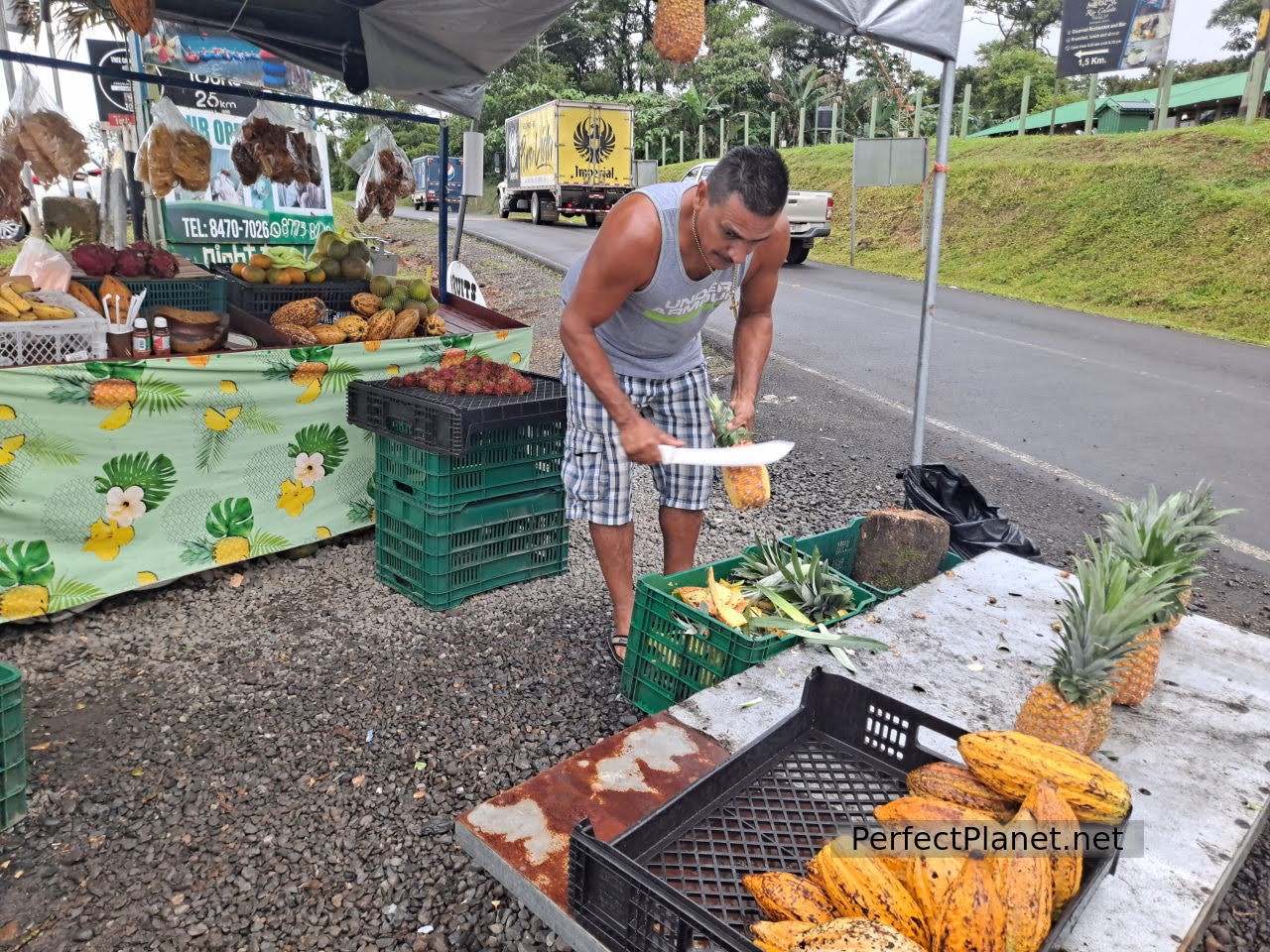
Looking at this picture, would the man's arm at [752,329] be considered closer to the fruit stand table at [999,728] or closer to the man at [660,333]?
the man at [660,333]

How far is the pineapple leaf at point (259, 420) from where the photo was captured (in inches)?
178

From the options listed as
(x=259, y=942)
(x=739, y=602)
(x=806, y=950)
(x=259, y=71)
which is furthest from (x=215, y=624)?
(x=259, y=71)

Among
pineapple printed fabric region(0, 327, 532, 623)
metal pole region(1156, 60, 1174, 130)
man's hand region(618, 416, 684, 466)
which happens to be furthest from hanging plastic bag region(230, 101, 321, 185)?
metal pole region(1156, 60, 1174, 130)

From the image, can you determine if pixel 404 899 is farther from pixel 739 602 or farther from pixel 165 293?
pixel 165 293

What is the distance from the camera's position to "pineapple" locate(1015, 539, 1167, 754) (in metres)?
2.40

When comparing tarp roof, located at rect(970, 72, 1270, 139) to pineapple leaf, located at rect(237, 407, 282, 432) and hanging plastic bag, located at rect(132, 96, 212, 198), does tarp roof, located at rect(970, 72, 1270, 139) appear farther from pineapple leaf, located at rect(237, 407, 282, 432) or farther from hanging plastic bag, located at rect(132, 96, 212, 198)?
pineapple leaf, located at rect(237, 407, 282, 432)

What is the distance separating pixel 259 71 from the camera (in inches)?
313

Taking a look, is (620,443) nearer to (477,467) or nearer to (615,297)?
(615,297)

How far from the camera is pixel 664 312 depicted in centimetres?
353

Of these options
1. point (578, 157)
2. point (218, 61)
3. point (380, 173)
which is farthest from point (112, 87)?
point (578, 157)

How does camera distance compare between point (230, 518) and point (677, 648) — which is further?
point (230, 518)

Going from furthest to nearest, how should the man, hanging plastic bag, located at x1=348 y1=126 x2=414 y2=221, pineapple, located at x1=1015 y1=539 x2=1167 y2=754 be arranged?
hanging plastic bag, located at x1=348 y1=126 x2=414 y2=221
the man
pineapple, located at x1=1015 y1=539 x2=1167 y2=754

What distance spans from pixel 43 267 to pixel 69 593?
5.96ft

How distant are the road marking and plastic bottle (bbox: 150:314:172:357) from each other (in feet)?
18.0
